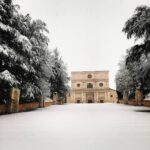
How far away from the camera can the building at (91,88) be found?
80.9 metres

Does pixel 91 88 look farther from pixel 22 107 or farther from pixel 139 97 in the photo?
pixel 22 107

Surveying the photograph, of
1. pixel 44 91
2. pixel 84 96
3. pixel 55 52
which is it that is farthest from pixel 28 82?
pixel 84 96

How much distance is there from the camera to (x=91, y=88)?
8300 cm

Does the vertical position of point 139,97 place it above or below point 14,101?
above

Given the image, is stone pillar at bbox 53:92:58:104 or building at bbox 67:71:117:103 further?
building at bbox 67:71:117:103

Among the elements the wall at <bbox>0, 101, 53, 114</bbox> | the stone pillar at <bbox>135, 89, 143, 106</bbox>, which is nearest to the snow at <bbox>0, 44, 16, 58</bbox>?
Answer: the wall at <bbox>0, 101, 53, 114</bbox>

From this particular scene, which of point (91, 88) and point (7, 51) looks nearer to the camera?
point (7, 51)

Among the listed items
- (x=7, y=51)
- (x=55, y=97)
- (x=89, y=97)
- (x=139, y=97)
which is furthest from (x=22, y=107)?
(x=89, y=97)

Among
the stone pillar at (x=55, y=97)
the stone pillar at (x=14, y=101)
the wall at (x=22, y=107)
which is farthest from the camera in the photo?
the stone pillar at (x=55, y=97)

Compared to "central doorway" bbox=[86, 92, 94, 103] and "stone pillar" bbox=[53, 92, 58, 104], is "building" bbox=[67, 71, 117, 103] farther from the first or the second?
"stone pillar" bbox=[53, 92, 58, 104]

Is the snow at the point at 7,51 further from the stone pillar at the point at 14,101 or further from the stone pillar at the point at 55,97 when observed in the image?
the stone pillar at the point at 55,97

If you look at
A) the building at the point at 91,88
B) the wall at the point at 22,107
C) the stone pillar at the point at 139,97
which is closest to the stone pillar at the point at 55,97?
the wall at the point at 22,107

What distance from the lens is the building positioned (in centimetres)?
8094

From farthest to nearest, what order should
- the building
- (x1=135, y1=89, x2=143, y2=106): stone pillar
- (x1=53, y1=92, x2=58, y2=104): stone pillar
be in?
the building
(x1=53, y1=92, x2=58, y2=104): stone pillar
(x1=135, y1=89, x2=143, y2=106): stone pillar
